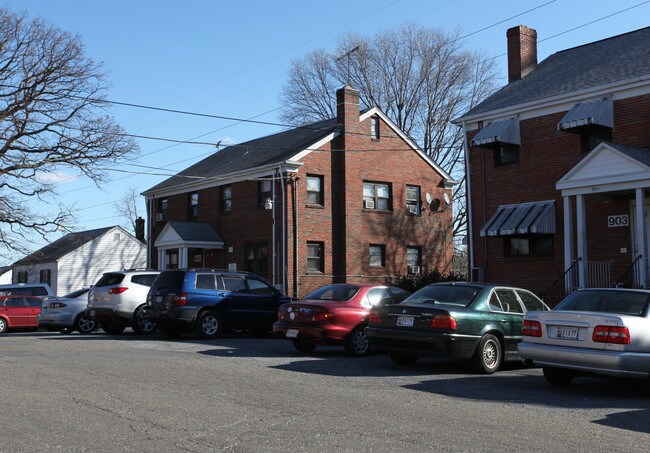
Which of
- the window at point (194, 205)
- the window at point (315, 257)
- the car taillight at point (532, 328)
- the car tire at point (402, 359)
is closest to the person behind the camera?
the car taillight at point (532, 328)

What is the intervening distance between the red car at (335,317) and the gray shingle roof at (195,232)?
1946 cm

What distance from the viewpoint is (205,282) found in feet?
62.1

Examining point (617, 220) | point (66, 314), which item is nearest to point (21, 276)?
point (66, 314)

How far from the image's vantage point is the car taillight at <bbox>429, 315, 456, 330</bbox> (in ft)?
39.5

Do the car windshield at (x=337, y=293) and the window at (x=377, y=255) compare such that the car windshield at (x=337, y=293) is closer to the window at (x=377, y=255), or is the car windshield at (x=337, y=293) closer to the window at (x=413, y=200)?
the window at (x=377, y=255)

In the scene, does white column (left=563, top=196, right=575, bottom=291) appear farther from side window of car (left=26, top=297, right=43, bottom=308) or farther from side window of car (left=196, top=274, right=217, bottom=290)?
side window of car (left=26, top=297, right=43, bottom=308)

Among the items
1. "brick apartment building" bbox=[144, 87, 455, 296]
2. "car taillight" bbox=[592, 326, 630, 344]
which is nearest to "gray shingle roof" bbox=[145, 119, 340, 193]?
"brick apartment building" bbox=[144, 87, 455, 296]

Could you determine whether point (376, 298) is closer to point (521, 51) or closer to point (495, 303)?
point (495, 303)

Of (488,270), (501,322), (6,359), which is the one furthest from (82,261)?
(501,322)

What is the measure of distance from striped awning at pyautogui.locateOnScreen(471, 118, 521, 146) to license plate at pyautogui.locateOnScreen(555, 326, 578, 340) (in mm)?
12461

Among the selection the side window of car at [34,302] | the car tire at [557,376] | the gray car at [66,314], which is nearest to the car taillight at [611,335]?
the car tire at [557,376]

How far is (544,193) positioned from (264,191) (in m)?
14.3

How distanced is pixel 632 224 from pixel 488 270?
497 cm

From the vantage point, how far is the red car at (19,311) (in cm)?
2494
